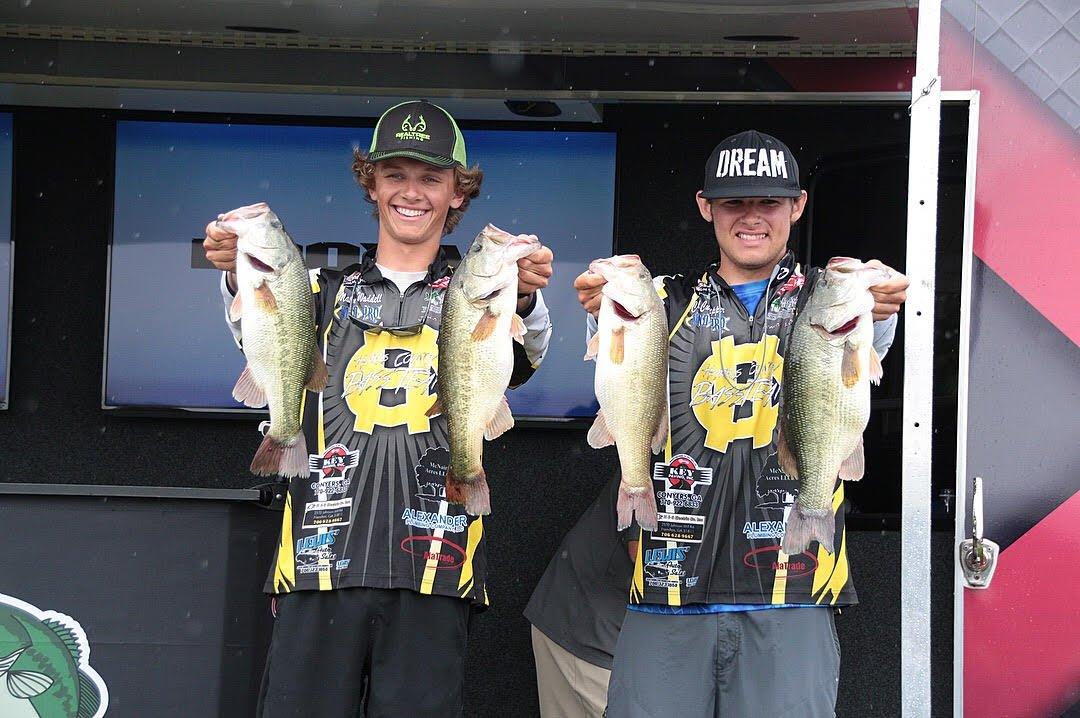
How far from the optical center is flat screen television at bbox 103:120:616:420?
5.38m

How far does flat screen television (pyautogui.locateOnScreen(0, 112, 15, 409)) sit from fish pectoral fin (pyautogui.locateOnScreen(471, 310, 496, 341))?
3.39 m

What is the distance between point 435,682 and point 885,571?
2698mm

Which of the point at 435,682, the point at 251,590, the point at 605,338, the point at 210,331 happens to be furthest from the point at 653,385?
the point at 210,331

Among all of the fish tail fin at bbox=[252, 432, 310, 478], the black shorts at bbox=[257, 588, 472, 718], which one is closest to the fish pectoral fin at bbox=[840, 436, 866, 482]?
the black shorts at bbox=[257, 588, 472, 718]

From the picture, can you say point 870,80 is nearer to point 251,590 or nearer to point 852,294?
point 852,294

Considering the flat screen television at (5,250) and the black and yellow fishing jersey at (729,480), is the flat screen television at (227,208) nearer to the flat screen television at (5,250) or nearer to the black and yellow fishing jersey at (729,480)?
the flat screen television at (5,250)

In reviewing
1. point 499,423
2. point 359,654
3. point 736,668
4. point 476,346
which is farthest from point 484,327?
point 736,668

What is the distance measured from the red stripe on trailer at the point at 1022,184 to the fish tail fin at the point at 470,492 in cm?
159

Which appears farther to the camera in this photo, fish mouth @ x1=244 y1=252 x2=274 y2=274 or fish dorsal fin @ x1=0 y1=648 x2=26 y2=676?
fish dorsal fin @ x1=0 y1=648 x2=26 y2=676

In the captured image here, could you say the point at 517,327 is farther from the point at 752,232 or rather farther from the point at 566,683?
the point at 566,683

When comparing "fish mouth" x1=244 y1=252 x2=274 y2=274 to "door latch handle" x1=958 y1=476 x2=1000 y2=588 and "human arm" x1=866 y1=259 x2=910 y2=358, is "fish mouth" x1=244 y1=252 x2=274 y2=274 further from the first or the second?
"door latch handle" x1=958 y1=476 x2=1000 y2=588

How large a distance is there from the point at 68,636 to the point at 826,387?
2506 millimetres

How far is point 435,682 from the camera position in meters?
3.17

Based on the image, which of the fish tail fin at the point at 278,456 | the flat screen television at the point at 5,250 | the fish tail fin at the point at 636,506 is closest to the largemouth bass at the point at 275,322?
the fish tail fin at the point at 278,456
